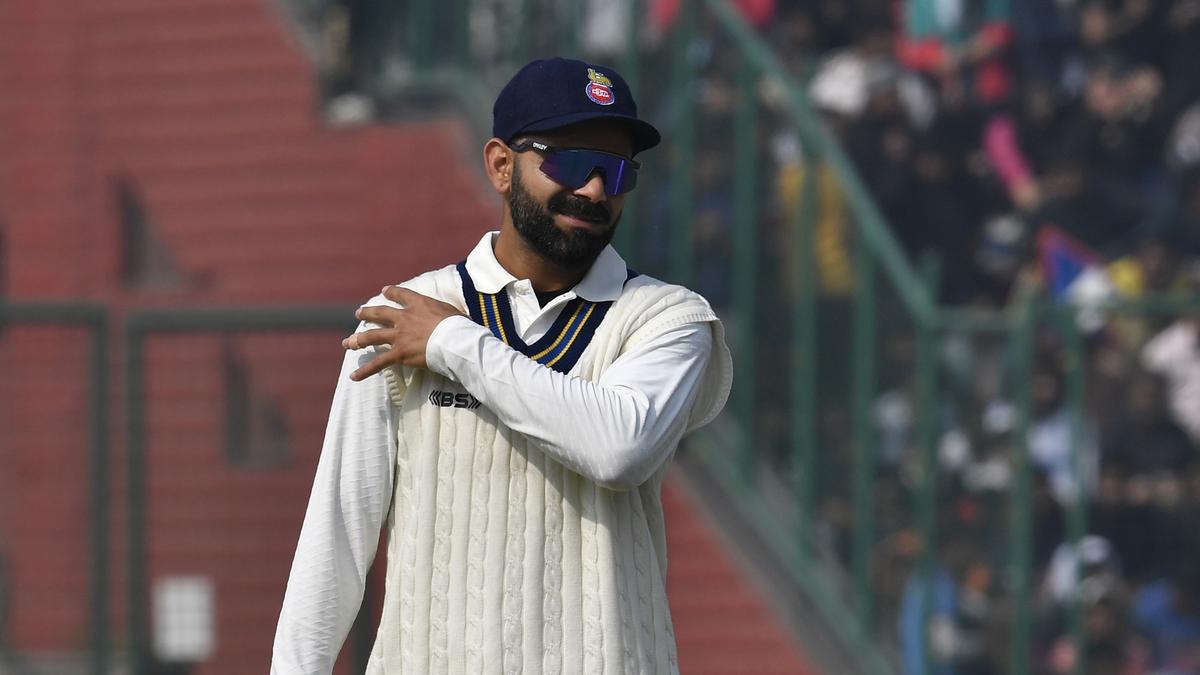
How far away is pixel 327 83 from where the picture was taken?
8414mm

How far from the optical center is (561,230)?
2.51 metres

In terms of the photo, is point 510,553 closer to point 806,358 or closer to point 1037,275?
point 806,358

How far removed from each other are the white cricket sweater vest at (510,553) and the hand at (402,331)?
69 millimetres

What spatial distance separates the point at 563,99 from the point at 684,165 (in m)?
3.98

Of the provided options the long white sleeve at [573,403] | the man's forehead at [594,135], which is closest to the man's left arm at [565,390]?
the long white sleeve at [573,403]

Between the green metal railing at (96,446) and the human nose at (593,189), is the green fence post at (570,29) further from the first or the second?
the human nose at (593,189)

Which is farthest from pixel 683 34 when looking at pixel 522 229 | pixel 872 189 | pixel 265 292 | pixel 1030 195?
pixel 522 229

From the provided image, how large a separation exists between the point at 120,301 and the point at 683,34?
315cm

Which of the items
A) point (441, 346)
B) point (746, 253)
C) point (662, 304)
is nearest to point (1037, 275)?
point (746, 253)

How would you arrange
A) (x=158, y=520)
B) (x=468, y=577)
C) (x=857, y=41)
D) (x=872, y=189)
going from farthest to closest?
(x=857, y=41) → (x=872, y=189) → (x=158, y=520) → (x=468, y=577)

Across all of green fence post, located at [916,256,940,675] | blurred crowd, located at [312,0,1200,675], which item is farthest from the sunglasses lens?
blurred crowd, located at [312,0,1200,675]

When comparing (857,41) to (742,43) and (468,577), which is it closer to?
(742,43)

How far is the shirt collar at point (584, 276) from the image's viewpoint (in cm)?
256

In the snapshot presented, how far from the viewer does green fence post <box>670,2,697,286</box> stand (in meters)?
6.39
